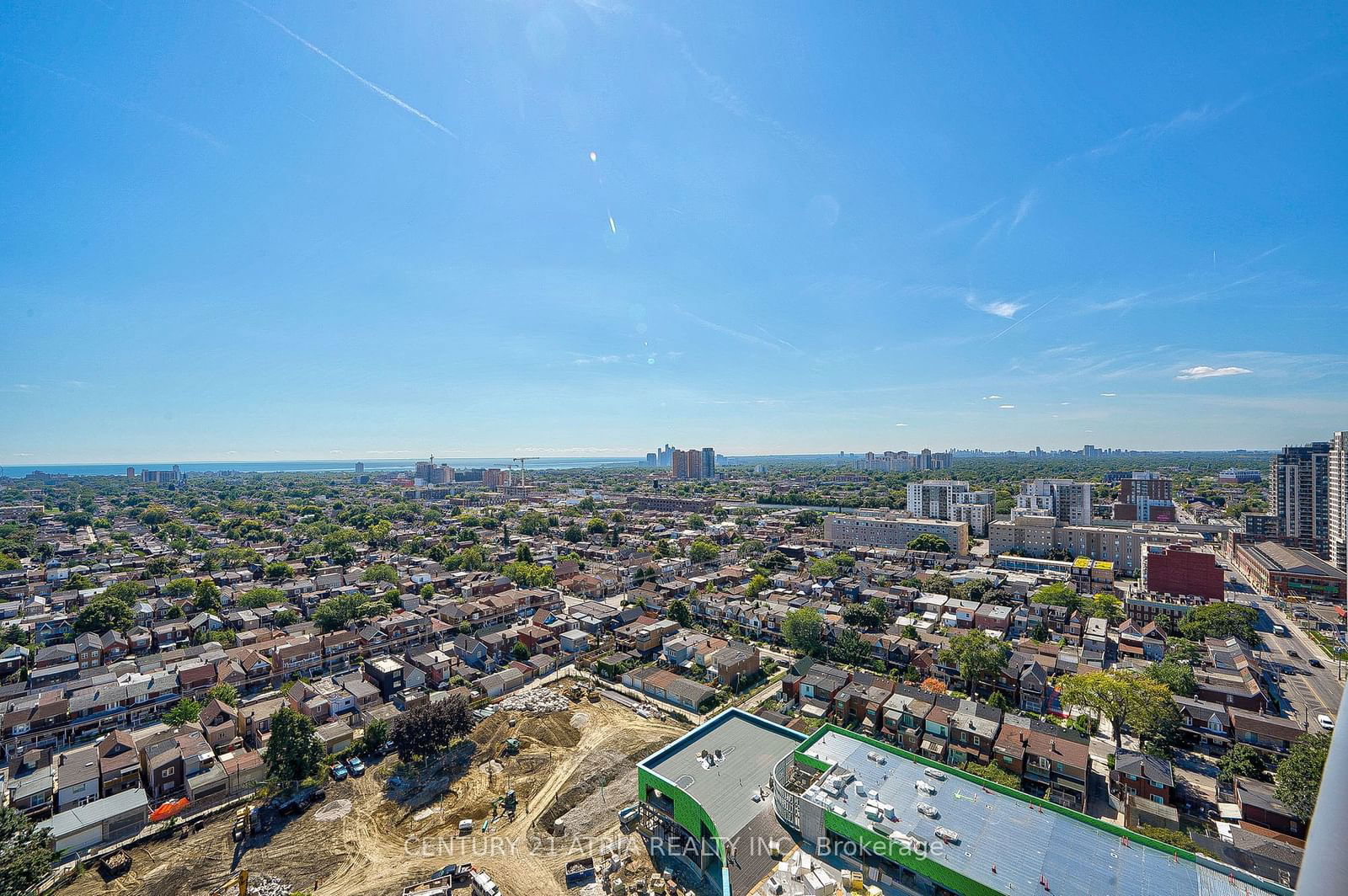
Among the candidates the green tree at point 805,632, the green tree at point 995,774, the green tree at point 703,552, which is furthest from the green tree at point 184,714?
the green tree at point 703,552

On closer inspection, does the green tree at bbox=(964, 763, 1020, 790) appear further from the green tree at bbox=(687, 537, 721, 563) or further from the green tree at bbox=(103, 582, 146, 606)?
the green tree at bbox=(103, 582, 146, 606)

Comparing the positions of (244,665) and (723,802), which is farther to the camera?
(244,665)

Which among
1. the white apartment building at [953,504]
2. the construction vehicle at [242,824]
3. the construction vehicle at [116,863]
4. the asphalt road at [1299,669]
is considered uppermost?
the white apartment building at [953,504]

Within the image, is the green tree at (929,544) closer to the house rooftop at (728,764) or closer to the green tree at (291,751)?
the house rooftop at (728,764)

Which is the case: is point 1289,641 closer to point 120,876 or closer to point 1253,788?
point 1253,788

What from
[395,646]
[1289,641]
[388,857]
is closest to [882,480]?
[1289,641]
